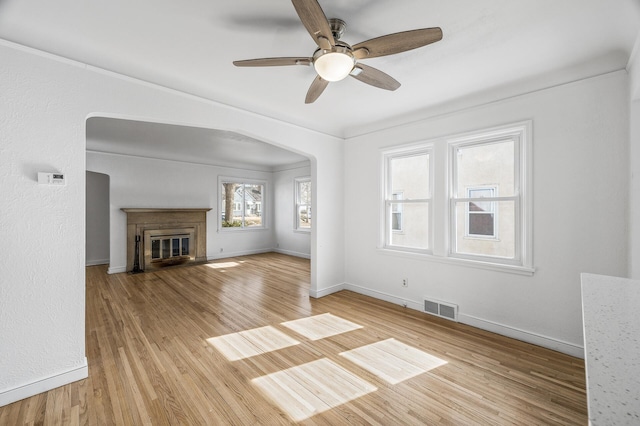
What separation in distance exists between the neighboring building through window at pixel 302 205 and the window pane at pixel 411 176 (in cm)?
392

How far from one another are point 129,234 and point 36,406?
465 cm

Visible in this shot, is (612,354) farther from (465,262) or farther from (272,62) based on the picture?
(465,262)

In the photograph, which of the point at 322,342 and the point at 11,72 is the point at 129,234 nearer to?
the point at 11,72

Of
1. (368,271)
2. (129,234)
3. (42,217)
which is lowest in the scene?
(368,271)

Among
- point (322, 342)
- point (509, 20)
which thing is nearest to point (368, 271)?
point (322, 342)

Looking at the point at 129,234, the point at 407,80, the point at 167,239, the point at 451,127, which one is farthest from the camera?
the point at 167,239

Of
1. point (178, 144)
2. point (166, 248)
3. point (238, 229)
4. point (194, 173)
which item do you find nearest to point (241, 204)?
point (238, 229)

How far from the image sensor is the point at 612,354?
69 cm

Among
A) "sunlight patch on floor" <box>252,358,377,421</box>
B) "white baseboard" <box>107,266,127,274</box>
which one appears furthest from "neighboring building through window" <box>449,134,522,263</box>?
"white baseboard" <box>107,266,127,274</box>

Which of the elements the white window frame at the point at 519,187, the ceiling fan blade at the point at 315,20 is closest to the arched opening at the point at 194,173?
the ceiling fan blade at the point at 315,20

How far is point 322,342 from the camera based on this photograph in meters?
2.88

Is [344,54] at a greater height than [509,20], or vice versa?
[509,20]

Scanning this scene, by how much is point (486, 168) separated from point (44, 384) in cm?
465

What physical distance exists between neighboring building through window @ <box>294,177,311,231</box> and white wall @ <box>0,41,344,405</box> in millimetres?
5432
